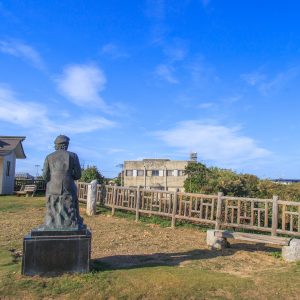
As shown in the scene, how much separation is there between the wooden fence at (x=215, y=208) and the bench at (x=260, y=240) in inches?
63.8

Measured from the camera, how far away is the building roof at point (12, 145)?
26078 millimetres

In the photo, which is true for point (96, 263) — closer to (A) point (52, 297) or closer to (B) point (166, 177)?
(A) point (52, 297)

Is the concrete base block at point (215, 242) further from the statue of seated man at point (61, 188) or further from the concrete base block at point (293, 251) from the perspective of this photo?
the statue of seated man at point (61, 188)

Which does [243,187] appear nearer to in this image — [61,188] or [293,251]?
[293,251]

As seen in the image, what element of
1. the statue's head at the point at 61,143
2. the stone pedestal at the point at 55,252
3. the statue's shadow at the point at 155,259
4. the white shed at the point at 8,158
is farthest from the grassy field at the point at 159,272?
the white shed at the point at 8,158

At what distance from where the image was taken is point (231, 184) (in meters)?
16.2

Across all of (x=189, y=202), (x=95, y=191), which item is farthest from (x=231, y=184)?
(x=95, y=191)

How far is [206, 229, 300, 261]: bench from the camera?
851cm

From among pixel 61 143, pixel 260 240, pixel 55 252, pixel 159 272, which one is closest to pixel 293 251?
pixel 260 240

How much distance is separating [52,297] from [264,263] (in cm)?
490

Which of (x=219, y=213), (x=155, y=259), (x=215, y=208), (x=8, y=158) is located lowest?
(x=155, y=259)

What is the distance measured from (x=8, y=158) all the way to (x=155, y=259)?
801 inches

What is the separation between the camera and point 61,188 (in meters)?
6.96

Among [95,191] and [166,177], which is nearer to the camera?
[95,191]
